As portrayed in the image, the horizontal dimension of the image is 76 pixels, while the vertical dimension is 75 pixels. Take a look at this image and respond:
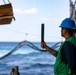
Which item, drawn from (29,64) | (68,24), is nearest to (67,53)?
(68,24)

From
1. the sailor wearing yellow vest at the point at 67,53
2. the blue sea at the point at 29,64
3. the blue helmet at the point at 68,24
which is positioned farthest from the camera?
the blue sea at the point at 29,64

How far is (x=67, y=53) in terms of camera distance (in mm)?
4148

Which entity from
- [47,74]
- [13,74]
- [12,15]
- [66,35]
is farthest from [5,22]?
[47,74]

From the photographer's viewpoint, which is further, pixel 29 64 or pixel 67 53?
pixel 29 64

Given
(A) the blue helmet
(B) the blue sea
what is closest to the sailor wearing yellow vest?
(A) the blue helmet

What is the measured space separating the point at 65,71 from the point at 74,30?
503mm

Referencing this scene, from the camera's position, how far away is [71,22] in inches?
174

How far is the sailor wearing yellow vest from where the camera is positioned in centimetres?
416

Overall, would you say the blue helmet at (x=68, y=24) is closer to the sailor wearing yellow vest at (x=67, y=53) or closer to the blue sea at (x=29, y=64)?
the sailor wearing yellow vest at (x=67, y=53)

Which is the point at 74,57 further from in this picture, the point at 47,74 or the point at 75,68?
the point at 47,74

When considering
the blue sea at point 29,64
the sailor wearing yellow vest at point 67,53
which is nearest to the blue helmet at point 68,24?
the sailor wearing yellow vest at point 67,53

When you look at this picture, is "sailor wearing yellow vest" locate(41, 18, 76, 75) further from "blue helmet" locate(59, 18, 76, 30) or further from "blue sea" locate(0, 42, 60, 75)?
"blue sea" locate(0, 42, 60, 75)

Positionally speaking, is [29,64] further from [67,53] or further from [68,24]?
[67,53]

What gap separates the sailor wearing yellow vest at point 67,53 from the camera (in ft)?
13.6
